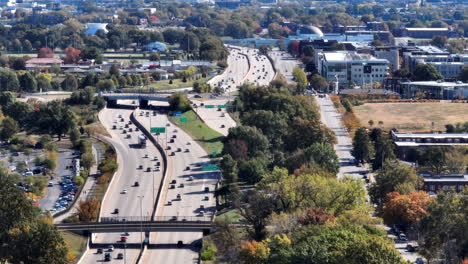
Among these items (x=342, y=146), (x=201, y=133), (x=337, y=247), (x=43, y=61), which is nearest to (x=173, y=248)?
(x=337, y=247)

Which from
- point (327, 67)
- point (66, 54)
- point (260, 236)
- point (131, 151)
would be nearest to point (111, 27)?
point (66, 54)

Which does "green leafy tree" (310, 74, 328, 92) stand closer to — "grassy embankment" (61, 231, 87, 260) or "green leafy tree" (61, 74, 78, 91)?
"green leafy tree" (61, 74, 78, 91)

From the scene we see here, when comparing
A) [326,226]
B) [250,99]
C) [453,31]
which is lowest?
[453,31]

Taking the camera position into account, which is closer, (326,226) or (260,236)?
(326,226)

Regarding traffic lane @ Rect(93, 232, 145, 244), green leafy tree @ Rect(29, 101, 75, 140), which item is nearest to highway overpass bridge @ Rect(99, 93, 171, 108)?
green leafy tree @ Rect(29, 101, 75, 140)

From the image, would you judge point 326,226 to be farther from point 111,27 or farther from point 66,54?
point 111,27

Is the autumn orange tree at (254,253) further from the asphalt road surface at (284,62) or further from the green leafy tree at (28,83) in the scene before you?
the asphalt road surface at (284,62)
